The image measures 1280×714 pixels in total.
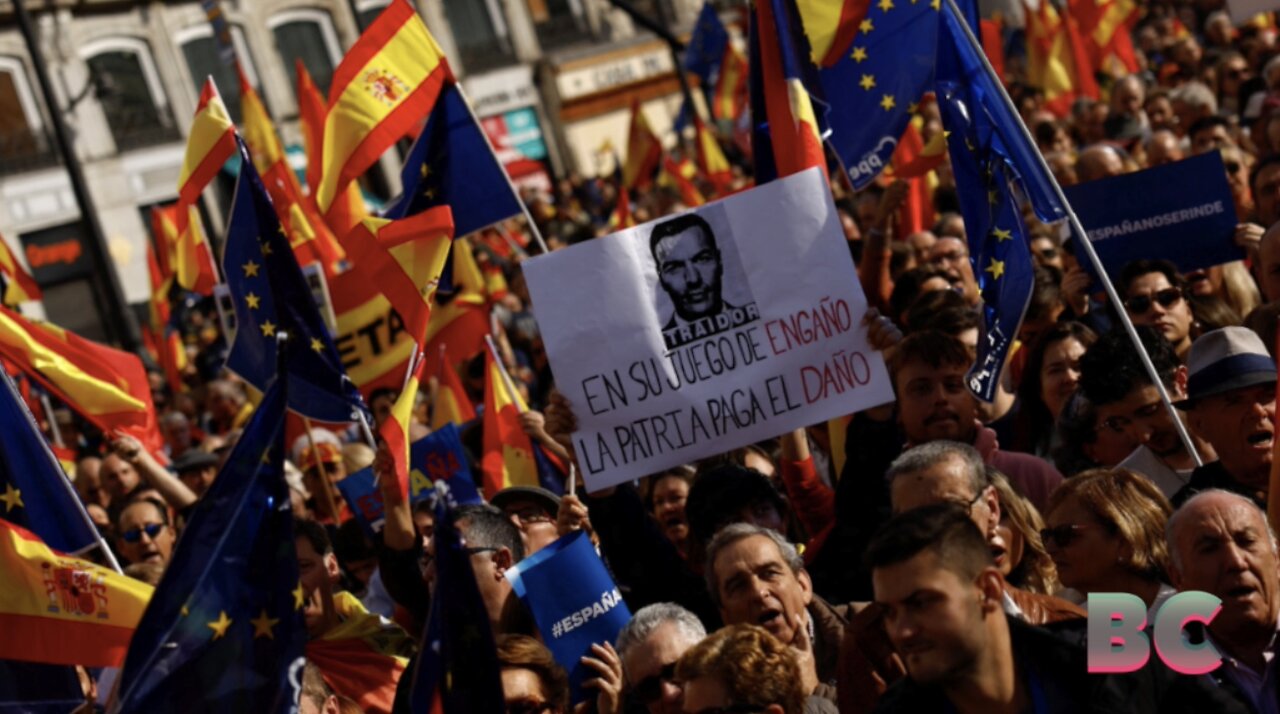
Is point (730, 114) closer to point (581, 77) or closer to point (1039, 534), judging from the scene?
point (1039, 534)

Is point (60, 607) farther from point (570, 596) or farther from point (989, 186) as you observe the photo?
point (989, 186)

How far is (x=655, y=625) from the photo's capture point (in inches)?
171

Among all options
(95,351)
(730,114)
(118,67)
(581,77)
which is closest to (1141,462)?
(95,351)

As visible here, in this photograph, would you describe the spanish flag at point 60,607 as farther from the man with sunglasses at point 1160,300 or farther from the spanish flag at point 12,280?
the spanish flag at point 12,280

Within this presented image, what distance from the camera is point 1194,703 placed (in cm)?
A: 306

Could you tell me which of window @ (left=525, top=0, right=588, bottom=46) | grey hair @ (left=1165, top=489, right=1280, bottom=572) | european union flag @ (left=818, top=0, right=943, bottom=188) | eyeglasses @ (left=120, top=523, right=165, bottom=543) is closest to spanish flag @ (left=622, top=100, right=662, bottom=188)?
eyeglasses @ (left=120, top=523, right=165, bottom=543)

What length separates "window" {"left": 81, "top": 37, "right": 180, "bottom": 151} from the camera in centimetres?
3297

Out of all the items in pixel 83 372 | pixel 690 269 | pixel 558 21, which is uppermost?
pixel 558 21

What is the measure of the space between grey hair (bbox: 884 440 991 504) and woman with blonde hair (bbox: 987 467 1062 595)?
3.3 inches

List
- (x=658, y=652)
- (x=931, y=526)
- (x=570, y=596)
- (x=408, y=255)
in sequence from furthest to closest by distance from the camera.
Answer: (x=408, y=255)
(x=570, y=596)
(x=658, y=652)
(x=931, y=526)

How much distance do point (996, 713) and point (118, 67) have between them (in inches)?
1286

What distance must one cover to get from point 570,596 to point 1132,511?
1.55m

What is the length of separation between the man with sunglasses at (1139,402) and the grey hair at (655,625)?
5.06 ft

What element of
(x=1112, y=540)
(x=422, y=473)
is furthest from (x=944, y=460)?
(x=422, y=473)
